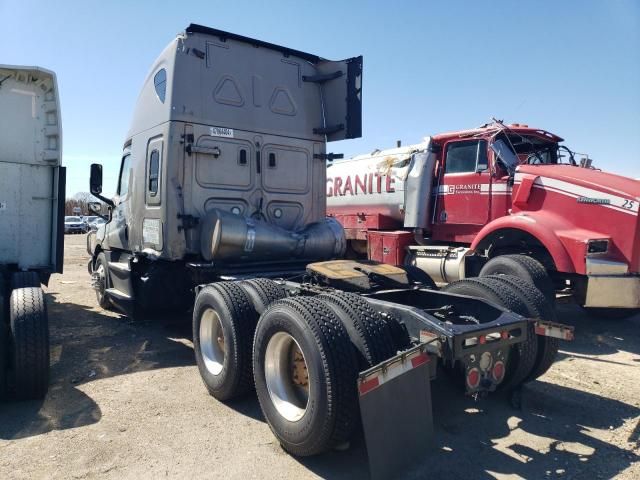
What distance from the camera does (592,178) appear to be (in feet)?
23.4

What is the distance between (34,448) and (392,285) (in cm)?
313

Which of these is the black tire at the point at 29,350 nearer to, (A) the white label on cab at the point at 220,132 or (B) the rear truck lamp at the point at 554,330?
(A) the white label on cab at the point at 220,132

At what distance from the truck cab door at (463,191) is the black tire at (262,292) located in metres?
5.01

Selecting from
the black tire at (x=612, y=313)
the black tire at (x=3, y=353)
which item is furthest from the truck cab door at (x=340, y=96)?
the black tire at (x=612, y=313)

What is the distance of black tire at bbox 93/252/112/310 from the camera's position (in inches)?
308

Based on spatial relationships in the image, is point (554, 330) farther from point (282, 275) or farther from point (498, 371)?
point (282, 275)

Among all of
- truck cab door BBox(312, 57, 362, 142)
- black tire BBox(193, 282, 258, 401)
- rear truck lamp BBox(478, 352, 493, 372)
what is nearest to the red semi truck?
truck cab door BBox(312, 57, 362, 142)

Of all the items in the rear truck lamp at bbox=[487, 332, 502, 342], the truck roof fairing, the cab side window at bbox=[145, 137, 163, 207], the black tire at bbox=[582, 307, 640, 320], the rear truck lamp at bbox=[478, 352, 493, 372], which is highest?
the truck roof fairing

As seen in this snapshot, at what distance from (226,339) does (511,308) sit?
7.95 ft

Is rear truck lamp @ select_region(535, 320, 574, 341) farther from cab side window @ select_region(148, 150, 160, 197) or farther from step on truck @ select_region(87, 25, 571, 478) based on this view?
cab side window @ select_region(148, 150, 160, 197)


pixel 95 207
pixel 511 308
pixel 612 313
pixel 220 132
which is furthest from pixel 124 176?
pixel 612 313

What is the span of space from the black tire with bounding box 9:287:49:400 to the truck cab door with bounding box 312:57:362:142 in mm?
4161

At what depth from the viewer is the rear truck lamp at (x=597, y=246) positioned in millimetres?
6567

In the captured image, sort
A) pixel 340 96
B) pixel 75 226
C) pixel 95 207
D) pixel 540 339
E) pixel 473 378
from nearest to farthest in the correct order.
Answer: pixel 473 378, pixel 540 339, pixel 340 96, pixel 95 207, pixel 75 226
